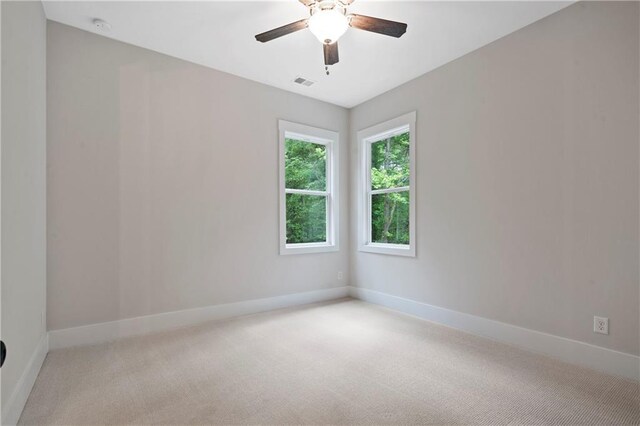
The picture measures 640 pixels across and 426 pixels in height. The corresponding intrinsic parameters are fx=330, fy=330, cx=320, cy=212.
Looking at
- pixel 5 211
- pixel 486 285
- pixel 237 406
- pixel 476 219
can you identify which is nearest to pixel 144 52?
pixel 5 211

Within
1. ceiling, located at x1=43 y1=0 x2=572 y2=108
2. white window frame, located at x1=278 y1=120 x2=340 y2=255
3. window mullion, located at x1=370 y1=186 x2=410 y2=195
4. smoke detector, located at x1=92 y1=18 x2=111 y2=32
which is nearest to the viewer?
ceiling, located at x1=43 y1=0 x2=572 y2=108

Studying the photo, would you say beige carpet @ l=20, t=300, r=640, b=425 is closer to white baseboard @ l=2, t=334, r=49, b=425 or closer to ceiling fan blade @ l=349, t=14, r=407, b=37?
white baseboard @ l=2, t=334, r=49, b=425

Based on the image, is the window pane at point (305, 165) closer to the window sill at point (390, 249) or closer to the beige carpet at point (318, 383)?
the window sill at point (390, 249)

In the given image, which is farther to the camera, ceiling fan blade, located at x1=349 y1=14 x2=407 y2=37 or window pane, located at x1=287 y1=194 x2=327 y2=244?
window pane, located at x1=287 y1=194 x2=327 y2=244

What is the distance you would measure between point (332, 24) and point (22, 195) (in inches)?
88.3

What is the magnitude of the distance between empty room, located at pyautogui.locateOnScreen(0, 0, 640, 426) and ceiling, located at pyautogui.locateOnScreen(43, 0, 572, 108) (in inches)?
1.0

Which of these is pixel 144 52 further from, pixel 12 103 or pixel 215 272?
pixel 215 272

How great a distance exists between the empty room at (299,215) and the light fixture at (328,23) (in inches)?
0.6

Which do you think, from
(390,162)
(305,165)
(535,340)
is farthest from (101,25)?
(535,340)

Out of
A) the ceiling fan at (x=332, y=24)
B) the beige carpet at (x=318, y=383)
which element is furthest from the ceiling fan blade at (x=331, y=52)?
the beige carpet at (x=318, y=383)

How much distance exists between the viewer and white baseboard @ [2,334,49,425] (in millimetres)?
1688

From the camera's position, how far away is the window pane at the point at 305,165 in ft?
14.4

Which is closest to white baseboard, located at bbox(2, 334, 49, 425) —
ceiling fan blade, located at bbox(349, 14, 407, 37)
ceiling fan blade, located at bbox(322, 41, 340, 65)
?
ceiling fan blade, located at bbox(322, 41, 340, 65)

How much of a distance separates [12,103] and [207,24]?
162cm
